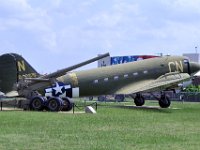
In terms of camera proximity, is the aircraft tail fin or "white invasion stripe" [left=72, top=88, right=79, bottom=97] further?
"white invasion stripe" [left=72, top=88, right=79, bottom=97]

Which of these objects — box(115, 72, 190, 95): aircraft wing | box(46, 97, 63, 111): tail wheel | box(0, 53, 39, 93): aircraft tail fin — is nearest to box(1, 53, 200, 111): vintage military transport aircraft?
box(115, 72, 190, 95): aircraft wing

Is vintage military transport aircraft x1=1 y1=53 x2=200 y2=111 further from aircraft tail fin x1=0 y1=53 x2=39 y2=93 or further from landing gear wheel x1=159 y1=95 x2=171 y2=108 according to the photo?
aircraft tail fin x1=0 y1=53 x2=39 y2=93

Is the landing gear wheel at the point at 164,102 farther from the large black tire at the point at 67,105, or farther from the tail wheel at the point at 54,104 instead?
the tail wheel at the point at 54,104

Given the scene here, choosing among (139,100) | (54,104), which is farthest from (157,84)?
(54,104)

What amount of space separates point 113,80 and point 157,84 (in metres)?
3.62

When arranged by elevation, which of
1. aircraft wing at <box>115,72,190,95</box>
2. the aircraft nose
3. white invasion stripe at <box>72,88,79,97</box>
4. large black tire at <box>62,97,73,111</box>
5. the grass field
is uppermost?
the aircraft nose

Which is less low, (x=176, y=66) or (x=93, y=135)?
(x=176, y=66)

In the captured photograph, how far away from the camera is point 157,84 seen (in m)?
39.5

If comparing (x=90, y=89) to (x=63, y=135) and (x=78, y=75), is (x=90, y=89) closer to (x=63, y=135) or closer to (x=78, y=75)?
(x=78, y=75)

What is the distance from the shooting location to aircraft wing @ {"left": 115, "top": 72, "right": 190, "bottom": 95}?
39.1m

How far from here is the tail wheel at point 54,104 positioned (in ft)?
106

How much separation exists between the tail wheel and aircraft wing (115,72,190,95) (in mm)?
9267

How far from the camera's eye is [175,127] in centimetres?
2142

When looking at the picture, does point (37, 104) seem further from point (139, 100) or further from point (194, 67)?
point (194, 67)
